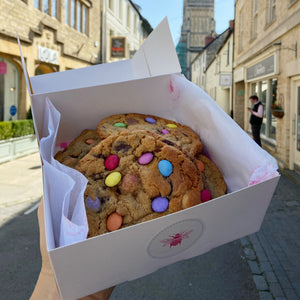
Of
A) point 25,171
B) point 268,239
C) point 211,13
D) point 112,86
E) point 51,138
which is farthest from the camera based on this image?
point 211,13

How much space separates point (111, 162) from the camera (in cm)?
144

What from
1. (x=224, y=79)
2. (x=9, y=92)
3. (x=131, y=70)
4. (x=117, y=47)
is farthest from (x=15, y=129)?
(x=224, y=79)

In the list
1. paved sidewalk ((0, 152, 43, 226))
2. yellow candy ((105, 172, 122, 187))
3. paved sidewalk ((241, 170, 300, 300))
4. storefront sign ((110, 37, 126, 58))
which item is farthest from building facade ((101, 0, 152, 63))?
yellow candy ((105, 172, 122, 187))

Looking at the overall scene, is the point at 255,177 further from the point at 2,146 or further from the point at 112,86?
the point at 2,146

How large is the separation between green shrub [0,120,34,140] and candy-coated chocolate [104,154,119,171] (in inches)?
398

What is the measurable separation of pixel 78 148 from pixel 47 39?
1369 cm

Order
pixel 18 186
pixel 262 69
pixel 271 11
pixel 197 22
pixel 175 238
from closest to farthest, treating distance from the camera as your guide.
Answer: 1. pixel 175 238
2. pixel 18 186
3. pixel 271 11
4. pixel 262 69
5. pixel 197 22

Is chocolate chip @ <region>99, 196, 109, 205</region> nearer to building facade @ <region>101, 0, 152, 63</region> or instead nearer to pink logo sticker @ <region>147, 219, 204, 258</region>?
pink logo sticker @ <region>147, 219, 204, 258</region>

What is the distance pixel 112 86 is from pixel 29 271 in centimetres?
301

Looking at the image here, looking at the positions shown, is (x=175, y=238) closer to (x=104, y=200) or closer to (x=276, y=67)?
(x=104, y=200)

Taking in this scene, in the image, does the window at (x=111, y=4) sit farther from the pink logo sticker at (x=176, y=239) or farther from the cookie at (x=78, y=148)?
the pink logo sticker at (x=176, y=239)

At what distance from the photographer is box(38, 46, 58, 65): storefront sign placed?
43.2 ft

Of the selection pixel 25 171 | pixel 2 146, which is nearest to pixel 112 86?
pixel 25 171

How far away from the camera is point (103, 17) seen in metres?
19.4
